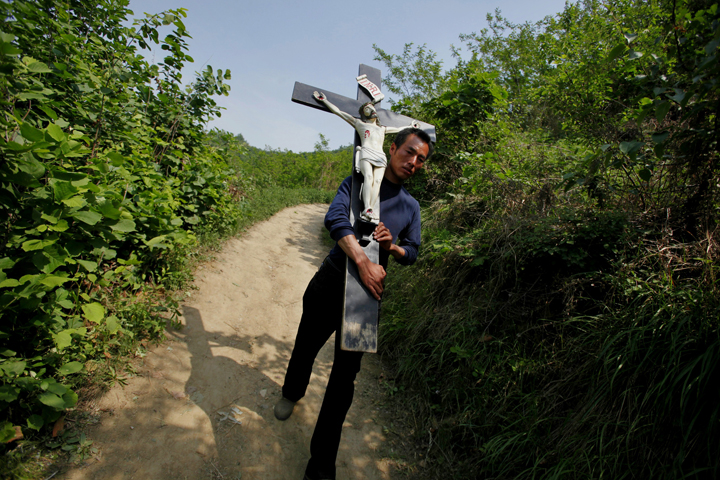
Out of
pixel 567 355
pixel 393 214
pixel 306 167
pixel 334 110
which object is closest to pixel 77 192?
pixel 334 110

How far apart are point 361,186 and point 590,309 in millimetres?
1897

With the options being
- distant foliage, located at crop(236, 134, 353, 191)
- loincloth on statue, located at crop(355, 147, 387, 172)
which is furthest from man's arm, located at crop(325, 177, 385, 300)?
distant foliage, located at crop(236, 134, 353, 191)

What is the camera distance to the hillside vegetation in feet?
5.63

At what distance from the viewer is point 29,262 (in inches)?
73.1

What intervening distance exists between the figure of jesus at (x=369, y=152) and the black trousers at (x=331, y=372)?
0.48m

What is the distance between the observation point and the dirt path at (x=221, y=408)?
211 cm

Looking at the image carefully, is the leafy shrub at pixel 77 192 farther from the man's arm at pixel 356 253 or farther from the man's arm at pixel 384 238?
the man's arm at pixel 384 238

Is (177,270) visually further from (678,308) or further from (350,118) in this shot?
(678,308)

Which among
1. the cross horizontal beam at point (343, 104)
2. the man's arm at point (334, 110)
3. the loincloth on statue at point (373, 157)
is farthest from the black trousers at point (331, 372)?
the cross horizontal beam at point (343, 104)

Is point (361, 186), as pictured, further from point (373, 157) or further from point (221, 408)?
point (221, 408)

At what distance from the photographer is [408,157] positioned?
2162 millimetres

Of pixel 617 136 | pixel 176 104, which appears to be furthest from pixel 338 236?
pixel 617 136

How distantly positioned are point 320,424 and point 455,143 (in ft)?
Result: 17.3

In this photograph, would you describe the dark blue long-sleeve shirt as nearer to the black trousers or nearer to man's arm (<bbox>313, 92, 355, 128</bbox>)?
the black trousers
